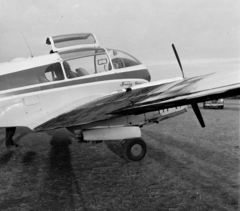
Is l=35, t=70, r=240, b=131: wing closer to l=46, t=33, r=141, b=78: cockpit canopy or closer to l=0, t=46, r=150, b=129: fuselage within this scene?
l=0, t=46, r=150, b=129: fuselage

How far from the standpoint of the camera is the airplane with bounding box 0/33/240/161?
17.8ft

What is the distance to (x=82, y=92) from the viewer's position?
651 centimetres

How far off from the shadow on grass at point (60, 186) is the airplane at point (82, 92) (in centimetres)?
85

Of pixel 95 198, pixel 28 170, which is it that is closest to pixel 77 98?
pixel 28 170

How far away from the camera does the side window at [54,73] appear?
6.21 meters

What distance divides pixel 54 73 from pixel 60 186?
122 inches

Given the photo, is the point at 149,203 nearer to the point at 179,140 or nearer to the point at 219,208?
the point at 219,208

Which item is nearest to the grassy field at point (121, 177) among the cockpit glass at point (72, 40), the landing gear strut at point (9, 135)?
the landing gear strut at point (9, 135)

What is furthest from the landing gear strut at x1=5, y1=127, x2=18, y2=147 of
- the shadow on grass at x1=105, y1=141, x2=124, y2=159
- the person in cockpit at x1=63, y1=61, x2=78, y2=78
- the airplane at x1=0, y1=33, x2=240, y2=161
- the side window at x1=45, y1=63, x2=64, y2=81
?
the shadow on grass at x1=105, y1=141, x2=124, y2=159

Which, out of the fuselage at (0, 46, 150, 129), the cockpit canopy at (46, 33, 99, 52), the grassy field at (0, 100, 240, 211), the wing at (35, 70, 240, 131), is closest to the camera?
the wing at (35, 70, 240, 131)

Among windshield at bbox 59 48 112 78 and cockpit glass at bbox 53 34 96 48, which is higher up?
cockpit glass at bbox 53 34 96 48

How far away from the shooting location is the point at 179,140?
7.55m

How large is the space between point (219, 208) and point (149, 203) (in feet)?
3.22

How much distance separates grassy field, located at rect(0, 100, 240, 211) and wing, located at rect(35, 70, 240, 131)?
1076mm
